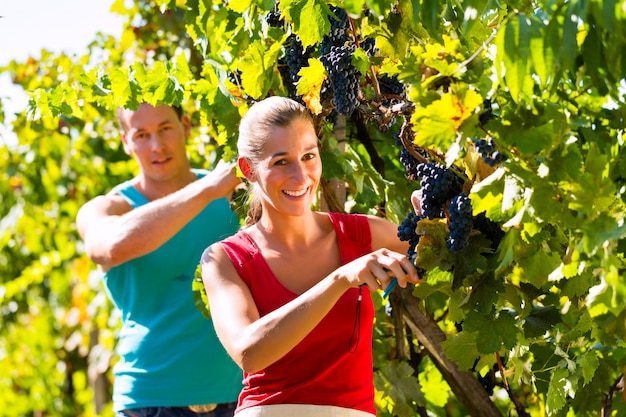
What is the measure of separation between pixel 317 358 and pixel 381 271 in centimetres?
48

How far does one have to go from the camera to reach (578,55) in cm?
189

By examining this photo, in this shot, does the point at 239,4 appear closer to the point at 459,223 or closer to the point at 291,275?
the point at 291,275

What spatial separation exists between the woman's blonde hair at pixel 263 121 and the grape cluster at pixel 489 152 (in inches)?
27.7

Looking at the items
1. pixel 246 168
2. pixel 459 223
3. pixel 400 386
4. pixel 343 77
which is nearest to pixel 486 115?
pixel 459 223

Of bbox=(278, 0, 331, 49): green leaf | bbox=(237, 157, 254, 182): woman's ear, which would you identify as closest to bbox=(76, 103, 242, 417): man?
bbox=(237, 157, 254, 182): woman's ear

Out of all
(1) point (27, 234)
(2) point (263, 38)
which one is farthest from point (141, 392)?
(1) point (27, 234)

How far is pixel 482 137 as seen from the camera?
2.04 meters

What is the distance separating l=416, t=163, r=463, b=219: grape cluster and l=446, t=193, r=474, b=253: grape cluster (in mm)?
74

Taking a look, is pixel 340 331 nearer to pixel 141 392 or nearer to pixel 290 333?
pixel 290 333

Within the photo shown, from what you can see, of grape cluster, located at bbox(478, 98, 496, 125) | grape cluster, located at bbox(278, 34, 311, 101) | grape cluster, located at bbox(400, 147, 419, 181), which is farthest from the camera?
grape cluster, located at bbox(278, 34, 311, 101)

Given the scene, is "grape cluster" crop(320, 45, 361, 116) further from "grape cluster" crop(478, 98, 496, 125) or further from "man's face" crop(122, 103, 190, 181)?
"man's face" crop(122, 103, 190, 181)

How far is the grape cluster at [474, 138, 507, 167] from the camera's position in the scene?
2018mm

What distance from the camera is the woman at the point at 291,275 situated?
2521mm

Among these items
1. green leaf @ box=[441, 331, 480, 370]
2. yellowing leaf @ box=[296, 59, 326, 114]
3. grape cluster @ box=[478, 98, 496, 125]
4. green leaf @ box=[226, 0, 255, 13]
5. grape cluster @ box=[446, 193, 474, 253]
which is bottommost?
green leaf @ box=[441, 331, 480, 370]
